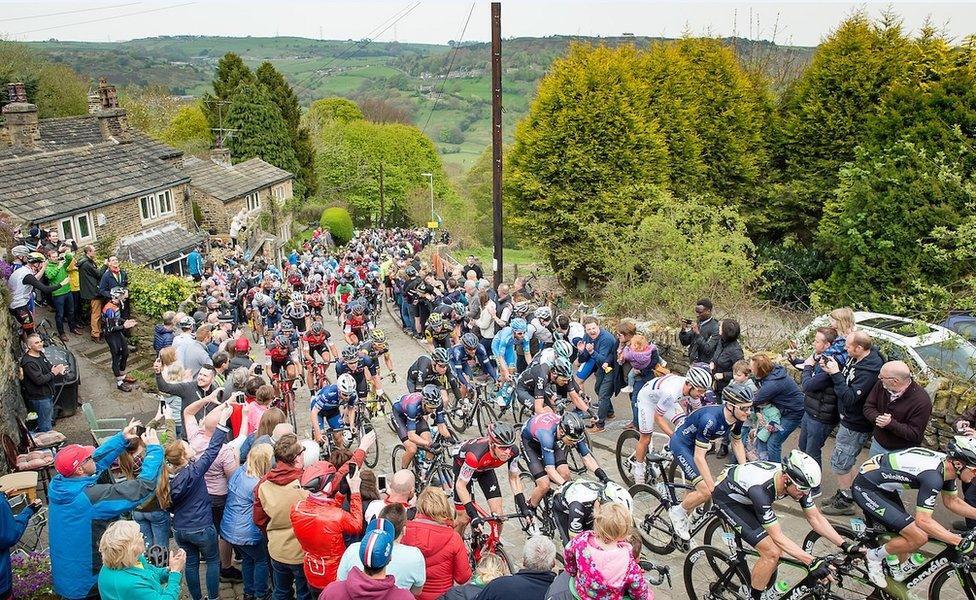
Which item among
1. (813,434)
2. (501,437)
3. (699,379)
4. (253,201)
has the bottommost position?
(253,201)

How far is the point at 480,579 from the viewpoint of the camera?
5922mm

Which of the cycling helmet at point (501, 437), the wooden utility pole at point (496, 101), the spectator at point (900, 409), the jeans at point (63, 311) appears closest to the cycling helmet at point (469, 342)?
the cycling helmet at point (501, 437)

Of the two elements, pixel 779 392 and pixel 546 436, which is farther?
pixel 779 392

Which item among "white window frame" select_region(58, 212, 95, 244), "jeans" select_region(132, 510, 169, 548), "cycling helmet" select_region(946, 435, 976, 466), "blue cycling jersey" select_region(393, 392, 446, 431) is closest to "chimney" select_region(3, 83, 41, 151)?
"white window frame" select_region(58, 212, 95, 244)

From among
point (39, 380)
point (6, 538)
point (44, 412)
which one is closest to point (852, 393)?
point (6, 538)

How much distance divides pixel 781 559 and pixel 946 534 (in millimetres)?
1270

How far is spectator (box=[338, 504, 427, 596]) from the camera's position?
17.1 ft

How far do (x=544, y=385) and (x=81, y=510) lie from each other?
4.86m

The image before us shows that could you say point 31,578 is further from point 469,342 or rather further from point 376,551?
point 469,342

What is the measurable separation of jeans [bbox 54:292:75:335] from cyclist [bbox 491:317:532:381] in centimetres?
851

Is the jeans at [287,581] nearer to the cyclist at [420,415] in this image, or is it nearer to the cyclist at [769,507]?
the cyclist at [420,415]

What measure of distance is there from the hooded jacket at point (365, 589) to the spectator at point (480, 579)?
74 cm

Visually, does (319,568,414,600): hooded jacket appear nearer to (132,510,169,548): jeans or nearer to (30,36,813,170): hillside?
(132,510,169,548): jeans

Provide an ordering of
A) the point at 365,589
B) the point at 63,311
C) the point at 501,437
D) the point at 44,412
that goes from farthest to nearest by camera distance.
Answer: the point at 63,311 → the point at 44,412 → the point at 501,437 → the point at 365,589
